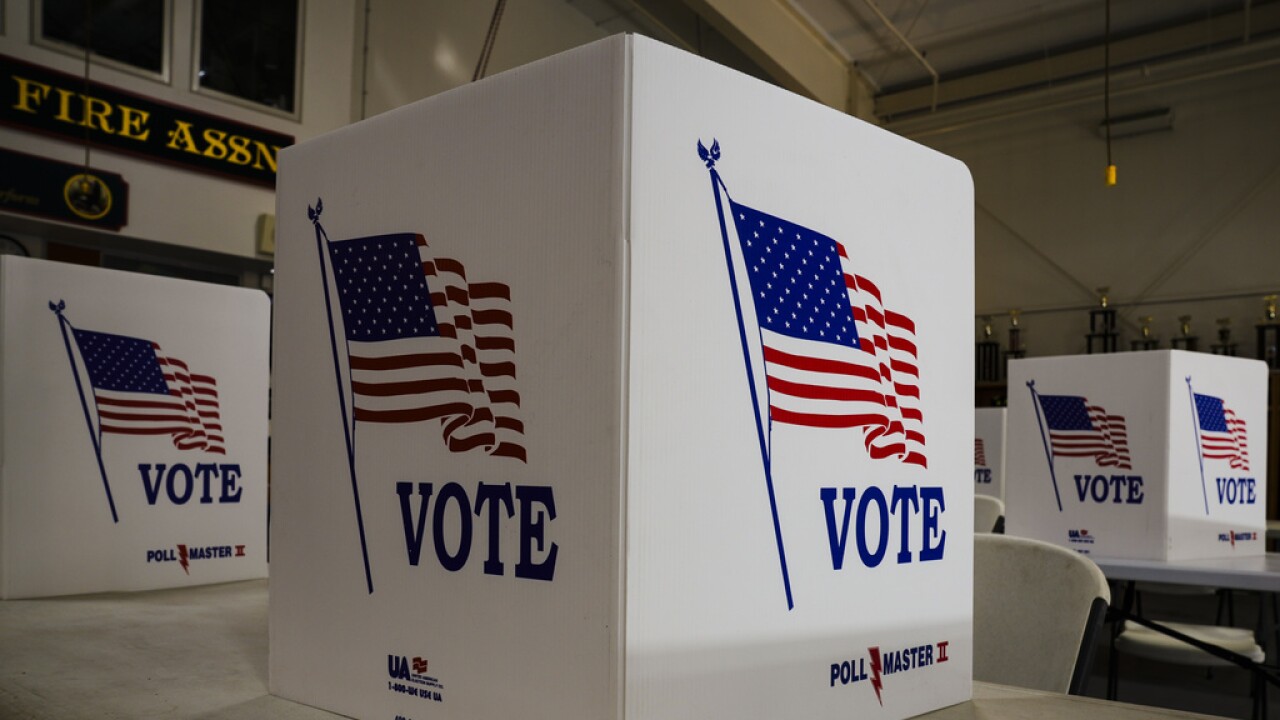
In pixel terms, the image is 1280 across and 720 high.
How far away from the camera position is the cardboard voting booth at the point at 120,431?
4.03 ft

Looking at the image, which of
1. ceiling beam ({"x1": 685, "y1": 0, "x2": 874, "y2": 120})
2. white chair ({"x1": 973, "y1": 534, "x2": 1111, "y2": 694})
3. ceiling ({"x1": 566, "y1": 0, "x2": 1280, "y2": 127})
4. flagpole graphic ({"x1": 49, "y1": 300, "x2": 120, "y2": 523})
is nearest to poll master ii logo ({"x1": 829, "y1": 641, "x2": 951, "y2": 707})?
white chair ({"x1": 973, "y1": 534, "x2": 1111, "y2": 694})

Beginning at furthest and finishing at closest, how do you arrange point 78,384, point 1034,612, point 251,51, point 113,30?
point 251,51 → point 113,30 → point 1034,612 → point 78,384

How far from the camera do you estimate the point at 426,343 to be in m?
0.69

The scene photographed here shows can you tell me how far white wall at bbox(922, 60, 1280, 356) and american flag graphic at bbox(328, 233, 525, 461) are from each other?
8243 millimetres

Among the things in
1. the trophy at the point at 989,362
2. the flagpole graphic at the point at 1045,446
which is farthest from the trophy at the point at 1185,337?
the flagpole graphic at the point at 1045,446

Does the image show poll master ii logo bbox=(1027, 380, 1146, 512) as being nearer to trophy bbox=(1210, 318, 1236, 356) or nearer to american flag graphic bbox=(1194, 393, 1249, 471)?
american flag graphic bbox=(1194, 393, 1249, 471)

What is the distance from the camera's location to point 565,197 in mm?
608

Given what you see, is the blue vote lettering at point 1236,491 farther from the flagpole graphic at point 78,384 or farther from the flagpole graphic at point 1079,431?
the flagpole graphic at point 78,384

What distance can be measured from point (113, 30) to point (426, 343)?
4.95 m

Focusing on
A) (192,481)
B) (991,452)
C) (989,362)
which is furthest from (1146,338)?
(192,481)

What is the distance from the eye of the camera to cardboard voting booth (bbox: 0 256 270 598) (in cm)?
123

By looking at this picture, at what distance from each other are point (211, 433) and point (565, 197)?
955 mm

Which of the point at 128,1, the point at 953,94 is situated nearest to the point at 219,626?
the point at 128,1

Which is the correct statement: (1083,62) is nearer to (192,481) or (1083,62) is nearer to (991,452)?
(991,452)
